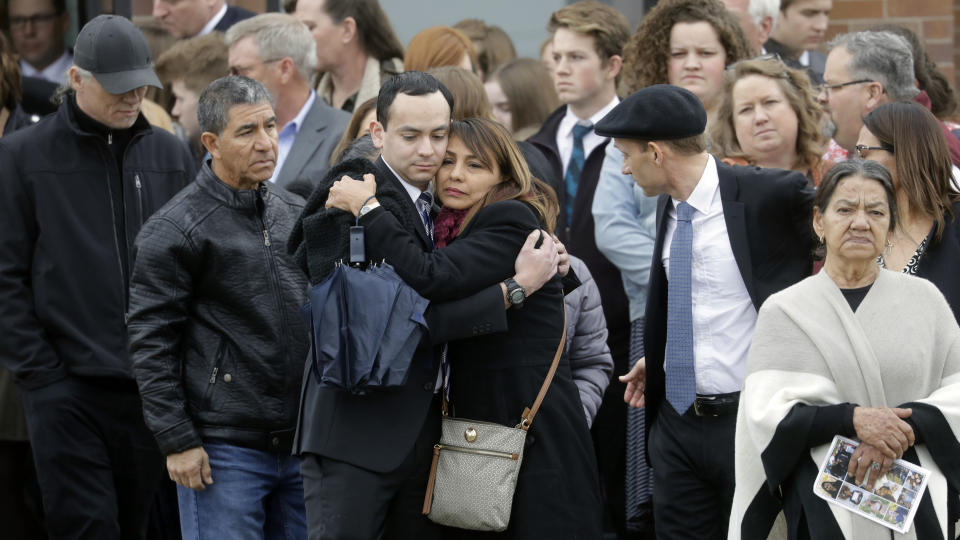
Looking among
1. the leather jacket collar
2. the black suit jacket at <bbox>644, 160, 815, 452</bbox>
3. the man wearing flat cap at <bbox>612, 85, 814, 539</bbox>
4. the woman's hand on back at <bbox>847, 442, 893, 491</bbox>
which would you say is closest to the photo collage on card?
the woman's hand on back at <bbox>847, 442, 893, 491</bbox>

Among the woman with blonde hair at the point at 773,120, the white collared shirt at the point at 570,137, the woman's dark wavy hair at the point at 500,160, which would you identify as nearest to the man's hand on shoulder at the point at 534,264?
the woman's dark wavy hair at the point at 500,160

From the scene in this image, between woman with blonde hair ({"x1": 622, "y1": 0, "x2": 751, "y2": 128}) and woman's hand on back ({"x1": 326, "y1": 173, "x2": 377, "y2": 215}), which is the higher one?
woman with blonde hair ({"x1": 622, "y1": 0, "x2": 751, "y2": 128})

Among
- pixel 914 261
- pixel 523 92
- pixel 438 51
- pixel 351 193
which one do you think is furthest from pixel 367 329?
pixel 523 92

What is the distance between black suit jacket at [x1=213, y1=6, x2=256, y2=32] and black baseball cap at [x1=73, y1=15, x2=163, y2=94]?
2.36 metres

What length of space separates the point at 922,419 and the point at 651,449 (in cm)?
130

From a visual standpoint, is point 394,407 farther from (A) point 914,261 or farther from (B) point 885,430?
(A) point 914,261

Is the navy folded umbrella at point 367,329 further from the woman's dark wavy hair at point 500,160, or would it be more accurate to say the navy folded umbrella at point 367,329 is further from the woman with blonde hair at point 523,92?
the woman with blonde hair at point 523,92

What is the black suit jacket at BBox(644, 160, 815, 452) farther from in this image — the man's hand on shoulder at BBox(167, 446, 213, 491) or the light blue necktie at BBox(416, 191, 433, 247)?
the man's hand on shoulder at BBox(167, 446, 213, 491)

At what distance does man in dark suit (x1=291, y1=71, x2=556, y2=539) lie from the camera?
4.52 m

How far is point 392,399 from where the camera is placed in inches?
180

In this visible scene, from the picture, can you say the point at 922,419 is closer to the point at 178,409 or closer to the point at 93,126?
the point at 178,409

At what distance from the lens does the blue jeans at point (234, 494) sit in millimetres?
5250

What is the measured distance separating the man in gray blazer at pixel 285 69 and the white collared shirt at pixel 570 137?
1087mm

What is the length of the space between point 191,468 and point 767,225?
2.27 metres
